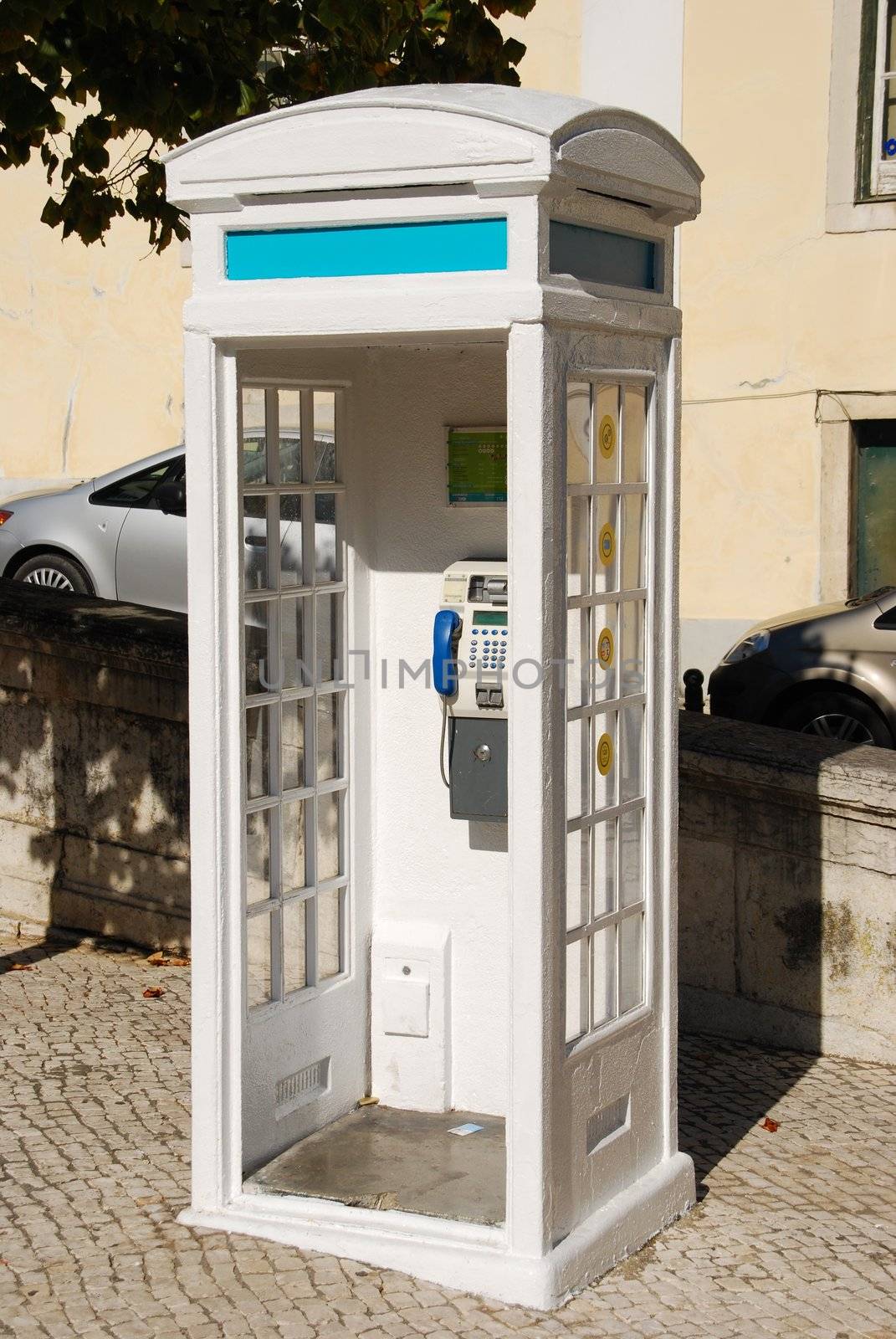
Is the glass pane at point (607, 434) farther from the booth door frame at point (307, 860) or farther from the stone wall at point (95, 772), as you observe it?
the stone wall at point (95, 772)

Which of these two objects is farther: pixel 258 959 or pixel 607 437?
pixel 258 959

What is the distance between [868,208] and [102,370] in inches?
286

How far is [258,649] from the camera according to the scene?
510cm

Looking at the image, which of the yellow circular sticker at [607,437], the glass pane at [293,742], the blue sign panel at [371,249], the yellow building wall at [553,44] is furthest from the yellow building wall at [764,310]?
the blue sign panel at [371,249]

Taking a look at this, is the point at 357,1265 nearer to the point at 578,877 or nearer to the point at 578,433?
the point at 578,877

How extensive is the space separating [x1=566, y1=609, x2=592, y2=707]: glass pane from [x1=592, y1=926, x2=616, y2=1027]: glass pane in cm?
66

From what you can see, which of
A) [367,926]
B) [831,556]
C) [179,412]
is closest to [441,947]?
[367,926]

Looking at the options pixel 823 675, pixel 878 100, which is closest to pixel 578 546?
pixel 823 675

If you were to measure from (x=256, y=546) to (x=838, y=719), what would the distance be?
6.30 m

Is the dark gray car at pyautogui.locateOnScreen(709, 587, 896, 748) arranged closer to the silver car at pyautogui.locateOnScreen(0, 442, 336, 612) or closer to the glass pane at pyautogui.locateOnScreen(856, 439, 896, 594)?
the glass pane at pyautogui.locateOnScreen(856, 439, 896, 594)

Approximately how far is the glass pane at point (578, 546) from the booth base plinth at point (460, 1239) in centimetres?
170

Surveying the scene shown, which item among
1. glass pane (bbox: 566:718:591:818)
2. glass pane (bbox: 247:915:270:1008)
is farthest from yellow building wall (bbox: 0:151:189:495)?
glass pane (bbox: 566:718:591:818)

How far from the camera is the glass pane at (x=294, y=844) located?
5.26 m

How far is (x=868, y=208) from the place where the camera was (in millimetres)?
13656
